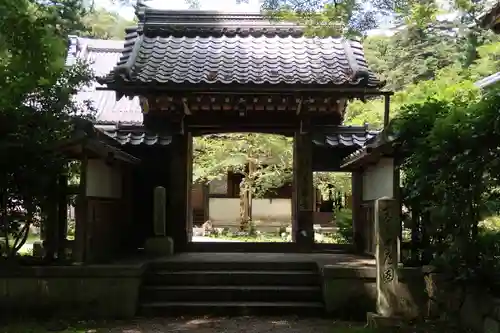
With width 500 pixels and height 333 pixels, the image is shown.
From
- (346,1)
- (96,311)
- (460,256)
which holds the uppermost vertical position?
(346,1)

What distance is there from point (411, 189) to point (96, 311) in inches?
173

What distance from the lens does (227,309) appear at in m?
7.60

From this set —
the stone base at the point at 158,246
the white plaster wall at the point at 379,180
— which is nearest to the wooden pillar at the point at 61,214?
the stone base at the point at 158,246

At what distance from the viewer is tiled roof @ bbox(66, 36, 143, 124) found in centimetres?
1517

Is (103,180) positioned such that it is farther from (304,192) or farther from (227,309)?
(304,192)

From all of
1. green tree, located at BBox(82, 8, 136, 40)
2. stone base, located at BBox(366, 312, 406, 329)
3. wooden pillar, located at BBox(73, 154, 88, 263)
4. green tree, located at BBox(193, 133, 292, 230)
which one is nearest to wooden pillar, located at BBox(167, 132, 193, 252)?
wooden pillar, located at BBox(73, 154, 88, 263)

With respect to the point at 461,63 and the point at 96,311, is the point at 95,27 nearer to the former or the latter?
the point at 461,63

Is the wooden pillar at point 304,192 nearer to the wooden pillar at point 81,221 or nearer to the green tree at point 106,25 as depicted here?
the wooden pillar at point 81,221

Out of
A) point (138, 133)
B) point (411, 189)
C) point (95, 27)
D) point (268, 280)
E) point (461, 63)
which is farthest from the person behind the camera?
point (95, 27)

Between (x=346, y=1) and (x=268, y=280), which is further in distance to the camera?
(x=346, y=1)

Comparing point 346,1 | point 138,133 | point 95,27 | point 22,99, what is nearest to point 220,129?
point 138,133

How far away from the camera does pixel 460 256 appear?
5938mm

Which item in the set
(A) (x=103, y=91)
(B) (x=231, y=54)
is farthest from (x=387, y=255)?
(A) (x=103, y=91)

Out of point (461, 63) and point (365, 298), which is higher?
point (461, 63)
